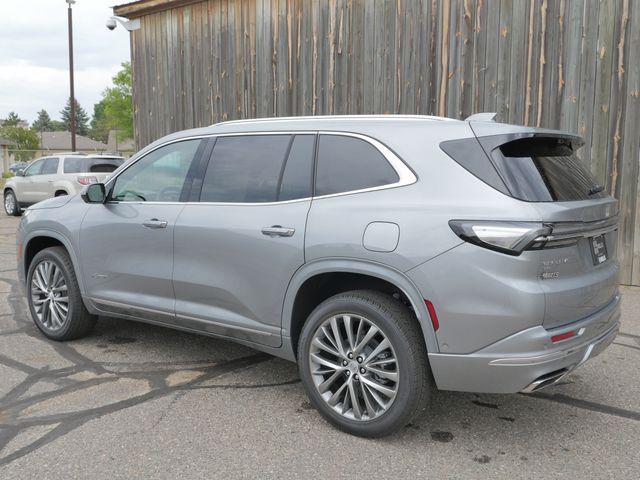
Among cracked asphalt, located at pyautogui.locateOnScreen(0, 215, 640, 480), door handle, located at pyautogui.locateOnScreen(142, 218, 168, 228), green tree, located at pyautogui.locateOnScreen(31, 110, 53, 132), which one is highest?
green tree, located at pyautogui.locateOnScreen(31, 110, 53, 132)

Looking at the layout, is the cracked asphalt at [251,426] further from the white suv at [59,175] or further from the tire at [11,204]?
the tire at [11,204]

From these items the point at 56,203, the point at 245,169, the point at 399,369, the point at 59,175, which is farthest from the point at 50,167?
the point at 399,369

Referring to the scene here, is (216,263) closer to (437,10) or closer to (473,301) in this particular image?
(473,301)

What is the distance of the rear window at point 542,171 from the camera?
117 inches

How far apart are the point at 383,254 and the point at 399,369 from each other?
60 centimetres

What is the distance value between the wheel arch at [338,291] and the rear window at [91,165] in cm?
1284

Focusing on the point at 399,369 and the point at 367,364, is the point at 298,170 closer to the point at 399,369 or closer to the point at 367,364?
the point at 367,364

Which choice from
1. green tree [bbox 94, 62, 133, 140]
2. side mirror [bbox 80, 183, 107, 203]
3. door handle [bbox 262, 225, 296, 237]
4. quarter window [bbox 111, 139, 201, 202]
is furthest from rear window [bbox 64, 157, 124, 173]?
green tree [bbox 94, 62, 133, 140]

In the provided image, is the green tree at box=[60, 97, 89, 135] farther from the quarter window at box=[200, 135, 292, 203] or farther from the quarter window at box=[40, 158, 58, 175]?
the quarter window at box=[200, 135, 292, 203]

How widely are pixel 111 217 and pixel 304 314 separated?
6.10 ft

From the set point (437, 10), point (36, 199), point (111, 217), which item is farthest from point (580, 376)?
point (36, 199)

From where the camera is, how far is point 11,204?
1748 centimetres

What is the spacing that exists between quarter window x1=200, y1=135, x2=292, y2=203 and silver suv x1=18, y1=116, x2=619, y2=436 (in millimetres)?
11

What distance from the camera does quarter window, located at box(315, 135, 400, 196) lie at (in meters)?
3.35
